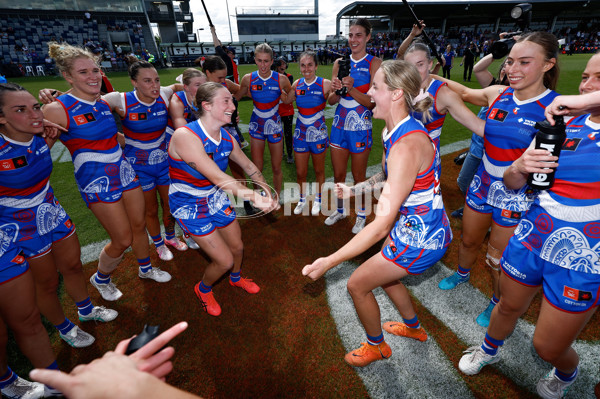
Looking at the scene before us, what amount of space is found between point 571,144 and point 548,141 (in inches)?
13.1

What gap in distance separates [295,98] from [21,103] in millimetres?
3602

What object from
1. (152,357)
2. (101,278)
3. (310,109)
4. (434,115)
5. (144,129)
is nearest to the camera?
(152,357)

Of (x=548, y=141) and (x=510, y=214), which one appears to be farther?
(x=510, y=214)

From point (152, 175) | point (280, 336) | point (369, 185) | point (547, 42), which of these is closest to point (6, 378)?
point (280, 336)

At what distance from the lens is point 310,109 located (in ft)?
15.9

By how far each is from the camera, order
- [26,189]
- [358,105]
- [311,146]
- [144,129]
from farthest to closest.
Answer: [311,146] → [358,105] → [144,129] → [26,189]

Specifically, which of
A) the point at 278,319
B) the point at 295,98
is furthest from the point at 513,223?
the point at 295,98

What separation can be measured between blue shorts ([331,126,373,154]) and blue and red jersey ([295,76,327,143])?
0.31 meters

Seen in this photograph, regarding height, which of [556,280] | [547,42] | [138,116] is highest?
[547,42]

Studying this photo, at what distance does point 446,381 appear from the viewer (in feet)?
8.41

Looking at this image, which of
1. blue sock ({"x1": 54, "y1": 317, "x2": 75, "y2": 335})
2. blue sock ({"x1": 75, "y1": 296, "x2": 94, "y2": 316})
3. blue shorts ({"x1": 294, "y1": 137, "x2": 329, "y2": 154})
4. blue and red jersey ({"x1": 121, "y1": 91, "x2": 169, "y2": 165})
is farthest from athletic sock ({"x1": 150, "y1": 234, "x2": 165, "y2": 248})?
blue shorts ({"x1": 294, "y1": 137, "x2": 329, "y2": 154})

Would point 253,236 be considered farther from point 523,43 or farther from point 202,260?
point 523,43

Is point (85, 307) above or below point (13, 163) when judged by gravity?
below

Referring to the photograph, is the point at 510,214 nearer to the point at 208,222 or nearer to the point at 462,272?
the point at 462,272
